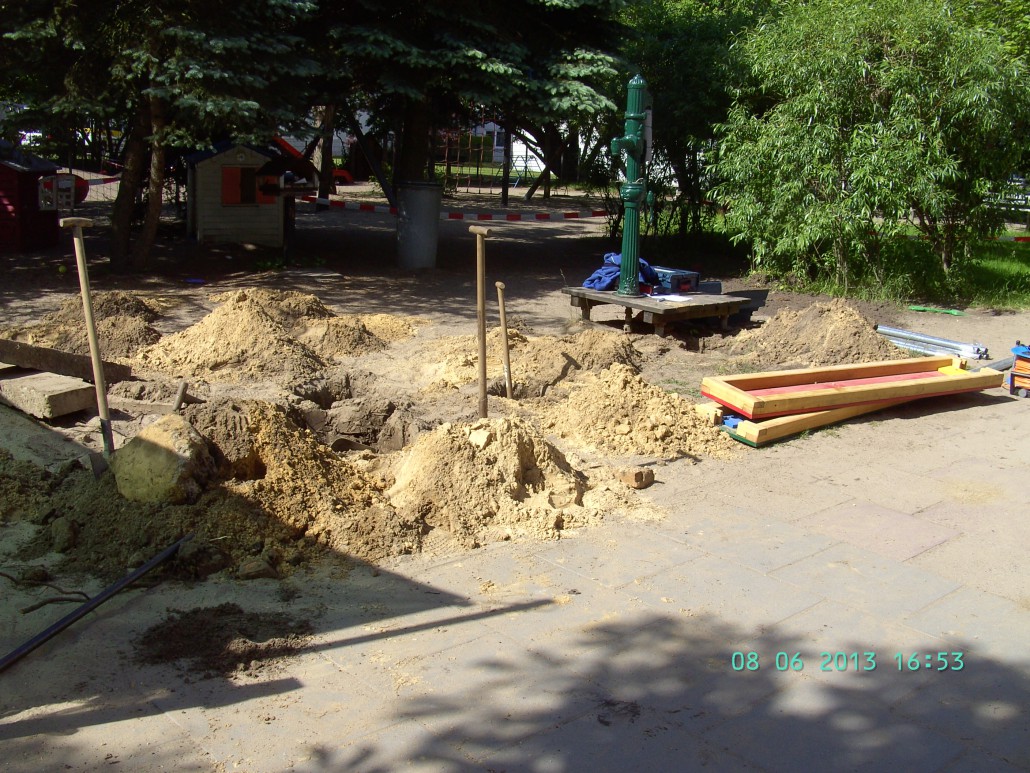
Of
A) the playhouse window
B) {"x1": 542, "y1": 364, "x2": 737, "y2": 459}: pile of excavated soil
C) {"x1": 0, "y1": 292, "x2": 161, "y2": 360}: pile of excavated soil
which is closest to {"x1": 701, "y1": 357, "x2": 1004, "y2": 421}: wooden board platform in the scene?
{"x1": 542, "y1": 364, "x2": 737, "y2": 459}: pile of excavated soil

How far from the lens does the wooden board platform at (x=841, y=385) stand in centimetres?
782

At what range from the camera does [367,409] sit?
24.6 feet

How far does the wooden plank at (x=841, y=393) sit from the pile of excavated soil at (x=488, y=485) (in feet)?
6.67

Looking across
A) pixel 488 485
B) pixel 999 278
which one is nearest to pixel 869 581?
pixel 488 485

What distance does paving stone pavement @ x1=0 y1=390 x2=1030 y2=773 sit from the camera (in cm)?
363

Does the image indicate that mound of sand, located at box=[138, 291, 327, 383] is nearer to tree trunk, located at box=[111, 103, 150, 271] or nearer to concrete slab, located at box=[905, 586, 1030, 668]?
concrete slab, located at box=[905, 586, 1030, 668]

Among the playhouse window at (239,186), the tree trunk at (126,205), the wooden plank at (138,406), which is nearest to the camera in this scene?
the wooden plank at (138,406)

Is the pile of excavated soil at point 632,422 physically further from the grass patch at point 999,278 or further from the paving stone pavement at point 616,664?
the grass patch at point 999,278

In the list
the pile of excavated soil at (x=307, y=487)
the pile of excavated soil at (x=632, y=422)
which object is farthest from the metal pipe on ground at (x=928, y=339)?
the pile of excavated soil at (x=307, y=487)

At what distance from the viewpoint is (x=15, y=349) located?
7398 mm

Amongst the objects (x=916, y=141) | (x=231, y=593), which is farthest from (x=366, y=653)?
(x=916, y=141)

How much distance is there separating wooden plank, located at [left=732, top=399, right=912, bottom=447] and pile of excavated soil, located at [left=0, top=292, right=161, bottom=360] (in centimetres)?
582

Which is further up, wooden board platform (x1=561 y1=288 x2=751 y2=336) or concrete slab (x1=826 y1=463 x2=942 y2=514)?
wooden board platform (x1=561 y1=288 x2=751 y2=336)

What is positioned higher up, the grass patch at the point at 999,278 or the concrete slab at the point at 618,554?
the grass patch at the point at 999,278
